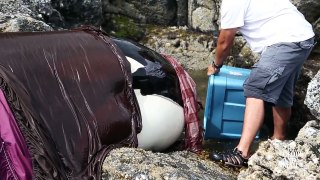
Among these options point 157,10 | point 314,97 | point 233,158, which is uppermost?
point 314,97

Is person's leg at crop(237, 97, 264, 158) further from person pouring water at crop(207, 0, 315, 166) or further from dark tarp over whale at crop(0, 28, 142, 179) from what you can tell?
dark tarp over whale at crop(0, 28, 142, 179)

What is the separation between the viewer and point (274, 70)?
13.9 feet

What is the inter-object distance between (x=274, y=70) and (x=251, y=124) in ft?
1.53

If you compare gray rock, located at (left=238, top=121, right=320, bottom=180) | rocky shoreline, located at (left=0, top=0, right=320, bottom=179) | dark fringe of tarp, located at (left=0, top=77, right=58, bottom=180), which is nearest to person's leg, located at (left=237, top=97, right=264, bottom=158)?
rocky shoreline, located at (left=0, top=0, right=320, bottom=179)

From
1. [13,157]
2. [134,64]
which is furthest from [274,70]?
[13,157]

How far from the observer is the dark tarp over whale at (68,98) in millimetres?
3299

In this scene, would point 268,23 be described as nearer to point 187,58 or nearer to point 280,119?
point 280,119

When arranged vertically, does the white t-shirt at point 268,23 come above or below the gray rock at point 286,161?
above

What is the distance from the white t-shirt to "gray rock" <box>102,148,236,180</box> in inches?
49.2

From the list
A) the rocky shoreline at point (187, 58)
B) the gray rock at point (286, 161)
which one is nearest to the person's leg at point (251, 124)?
the rocky shoreline at point (187, 58)

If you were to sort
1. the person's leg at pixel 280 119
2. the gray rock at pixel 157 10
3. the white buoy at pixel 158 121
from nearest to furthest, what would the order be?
the white buoy at pixel 158 121, the person's leg at pixel 280 119, the gray rock at pixel 157 10

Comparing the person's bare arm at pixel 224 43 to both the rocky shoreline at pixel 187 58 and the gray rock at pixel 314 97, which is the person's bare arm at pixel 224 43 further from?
the gray rock at pixel 314 97

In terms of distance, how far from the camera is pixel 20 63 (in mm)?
3533

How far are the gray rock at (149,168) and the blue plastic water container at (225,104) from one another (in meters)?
1.27
